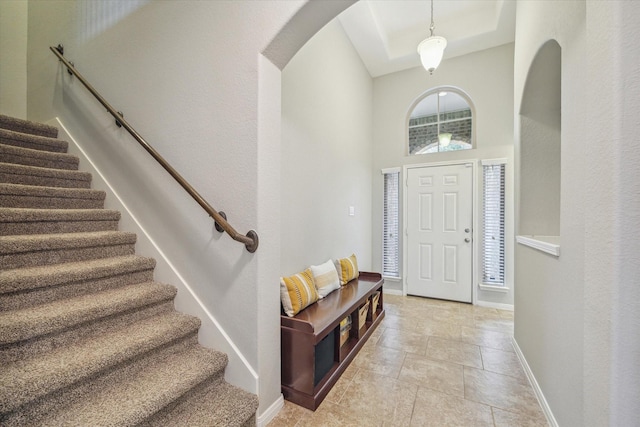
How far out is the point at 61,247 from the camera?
1654 mm

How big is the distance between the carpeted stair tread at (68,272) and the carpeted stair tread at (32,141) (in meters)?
1.45

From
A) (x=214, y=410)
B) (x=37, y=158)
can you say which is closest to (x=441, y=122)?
(x=214, y=410)

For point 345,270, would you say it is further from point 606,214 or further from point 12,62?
point 12,62

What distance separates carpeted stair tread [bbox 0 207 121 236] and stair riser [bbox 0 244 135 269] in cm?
26

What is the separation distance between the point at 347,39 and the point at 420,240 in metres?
3.20

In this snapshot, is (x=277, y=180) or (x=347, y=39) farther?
(x=347, y=39)

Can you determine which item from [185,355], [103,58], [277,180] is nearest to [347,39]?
[103,58]

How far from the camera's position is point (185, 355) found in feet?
5.12

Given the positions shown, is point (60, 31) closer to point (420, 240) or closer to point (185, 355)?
point (185, 355)

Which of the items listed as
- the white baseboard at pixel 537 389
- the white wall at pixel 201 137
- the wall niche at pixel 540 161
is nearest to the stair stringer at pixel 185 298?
the white wall at pixel 201 137

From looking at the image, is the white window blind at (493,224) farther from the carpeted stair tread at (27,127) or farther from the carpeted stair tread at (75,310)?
the carpeted stair tread at (27,127)

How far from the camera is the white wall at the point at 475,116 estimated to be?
145 inches

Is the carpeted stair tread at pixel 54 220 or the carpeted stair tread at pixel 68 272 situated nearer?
the carpeted stair tread at pixel 68 272

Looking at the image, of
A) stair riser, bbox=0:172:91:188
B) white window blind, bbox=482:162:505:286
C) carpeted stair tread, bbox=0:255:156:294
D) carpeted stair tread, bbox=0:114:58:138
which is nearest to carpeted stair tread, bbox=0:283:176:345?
carpeted stair tread, bbox=0:255:156:294
